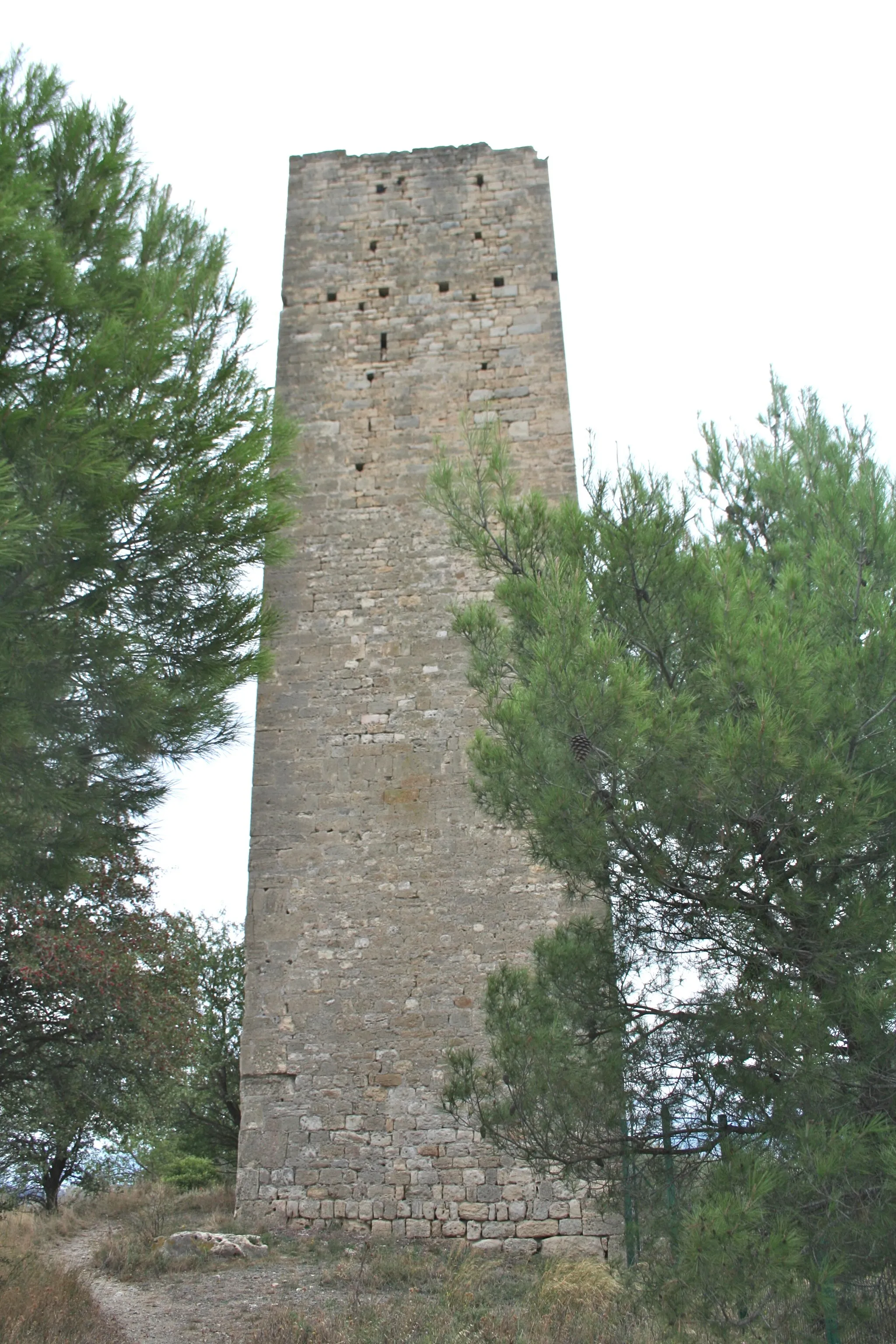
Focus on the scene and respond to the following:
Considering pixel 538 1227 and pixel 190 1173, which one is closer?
pixel 538 1227

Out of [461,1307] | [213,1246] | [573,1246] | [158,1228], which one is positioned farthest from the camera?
[158,1228]

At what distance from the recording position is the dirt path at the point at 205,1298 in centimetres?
493

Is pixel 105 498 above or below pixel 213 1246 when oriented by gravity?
above

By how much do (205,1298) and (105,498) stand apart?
4.17 meters

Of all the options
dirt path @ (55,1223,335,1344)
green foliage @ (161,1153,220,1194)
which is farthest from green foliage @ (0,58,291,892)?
green foliage @ (161,1153,220,1194)

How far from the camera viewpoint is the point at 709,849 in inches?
146

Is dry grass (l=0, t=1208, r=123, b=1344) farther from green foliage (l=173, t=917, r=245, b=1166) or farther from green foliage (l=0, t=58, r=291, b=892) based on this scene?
green foliage (l=173, t=917, r=245, b=1166)

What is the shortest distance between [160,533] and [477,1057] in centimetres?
417

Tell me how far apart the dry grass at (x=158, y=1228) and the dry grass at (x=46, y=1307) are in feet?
0.96

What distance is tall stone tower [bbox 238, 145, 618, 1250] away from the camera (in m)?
6.75

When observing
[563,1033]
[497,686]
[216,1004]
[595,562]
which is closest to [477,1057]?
[563,1033]

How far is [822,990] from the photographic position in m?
3.57

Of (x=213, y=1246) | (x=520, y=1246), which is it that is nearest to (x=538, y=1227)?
(x=520, y=1246)

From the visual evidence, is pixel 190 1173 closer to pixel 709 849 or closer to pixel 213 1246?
pixel 213 1246
